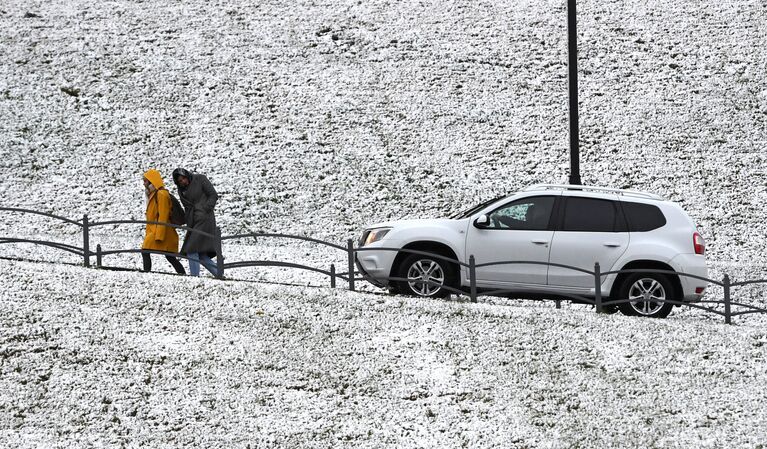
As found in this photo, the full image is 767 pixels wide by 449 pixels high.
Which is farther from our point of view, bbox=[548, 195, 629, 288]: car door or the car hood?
the car hood

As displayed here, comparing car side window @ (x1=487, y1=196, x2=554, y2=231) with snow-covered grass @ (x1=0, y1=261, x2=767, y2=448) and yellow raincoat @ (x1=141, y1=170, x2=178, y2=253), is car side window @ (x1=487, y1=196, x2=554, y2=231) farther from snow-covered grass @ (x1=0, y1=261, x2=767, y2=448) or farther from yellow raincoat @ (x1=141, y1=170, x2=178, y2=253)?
yellow raincoat @ (x1=141, y1=170, x2=178, y2=253)

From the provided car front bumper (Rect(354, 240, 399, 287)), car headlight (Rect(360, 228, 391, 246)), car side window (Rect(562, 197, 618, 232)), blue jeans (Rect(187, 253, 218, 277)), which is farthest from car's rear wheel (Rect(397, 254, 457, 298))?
blue jeans (Rect(187, 253, 218, 277))

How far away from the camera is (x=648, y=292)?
11.9 metres

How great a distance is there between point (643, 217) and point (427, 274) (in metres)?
2.70

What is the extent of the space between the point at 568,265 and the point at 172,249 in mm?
5136

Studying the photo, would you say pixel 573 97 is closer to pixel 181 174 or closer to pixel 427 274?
pixel 427 274

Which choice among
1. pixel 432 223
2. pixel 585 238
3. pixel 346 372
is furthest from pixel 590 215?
pixel 346 372

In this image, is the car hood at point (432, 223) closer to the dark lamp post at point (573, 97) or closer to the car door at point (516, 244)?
the car door at point (516, 244)

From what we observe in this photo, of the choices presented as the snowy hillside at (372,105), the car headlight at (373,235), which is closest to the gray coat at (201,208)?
the car headlight at (373,235)

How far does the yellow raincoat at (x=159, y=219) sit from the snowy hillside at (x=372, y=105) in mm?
7879

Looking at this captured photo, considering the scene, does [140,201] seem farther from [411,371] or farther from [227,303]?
[411,371]

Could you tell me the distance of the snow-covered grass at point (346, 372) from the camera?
884cm

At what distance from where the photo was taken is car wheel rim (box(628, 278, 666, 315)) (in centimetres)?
1191

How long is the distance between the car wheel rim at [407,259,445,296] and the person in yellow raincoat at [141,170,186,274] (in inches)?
122
